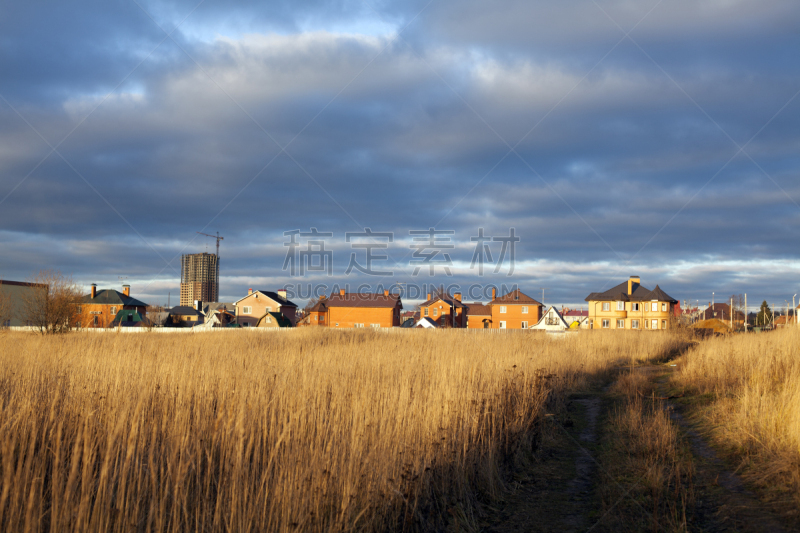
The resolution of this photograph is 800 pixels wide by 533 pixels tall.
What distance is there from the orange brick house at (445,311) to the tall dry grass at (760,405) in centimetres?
6294

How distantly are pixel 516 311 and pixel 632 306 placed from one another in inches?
631

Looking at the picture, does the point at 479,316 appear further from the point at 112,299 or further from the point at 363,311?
the point at 112,299

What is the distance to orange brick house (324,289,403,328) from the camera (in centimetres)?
7144

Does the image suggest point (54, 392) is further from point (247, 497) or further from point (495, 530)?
point (495, 530)

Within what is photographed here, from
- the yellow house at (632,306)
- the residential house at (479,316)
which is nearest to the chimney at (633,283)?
the yellow house at (632,306)

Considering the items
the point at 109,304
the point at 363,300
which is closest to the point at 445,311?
the point at 363,300

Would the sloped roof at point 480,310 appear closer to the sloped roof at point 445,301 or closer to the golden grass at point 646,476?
the sloped roof at point 445,301

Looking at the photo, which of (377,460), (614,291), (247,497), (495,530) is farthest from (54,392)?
(614,291)

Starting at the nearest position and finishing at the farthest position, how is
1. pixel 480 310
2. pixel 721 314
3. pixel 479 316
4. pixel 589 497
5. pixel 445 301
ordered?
pixel 589 497
pixel 479 316
pixel 445 301
pixel 480 310
pixel 721 314

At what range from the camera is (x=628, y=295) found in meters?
71.2

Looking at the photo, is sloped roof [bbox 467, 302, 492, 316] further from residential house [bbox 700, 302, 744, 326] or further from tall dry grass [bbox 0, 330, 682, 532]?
tall dry grass [bbox 0, 330, 682, 532]

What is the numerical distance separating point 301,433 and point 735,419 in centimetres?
652

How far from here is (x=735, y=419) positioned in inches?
295

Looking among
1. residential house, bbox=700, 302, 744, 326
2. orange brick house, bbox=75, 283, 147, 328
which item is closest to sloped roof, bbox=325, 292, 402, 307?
orange brick house, bbox=75, 283, 147, 328
